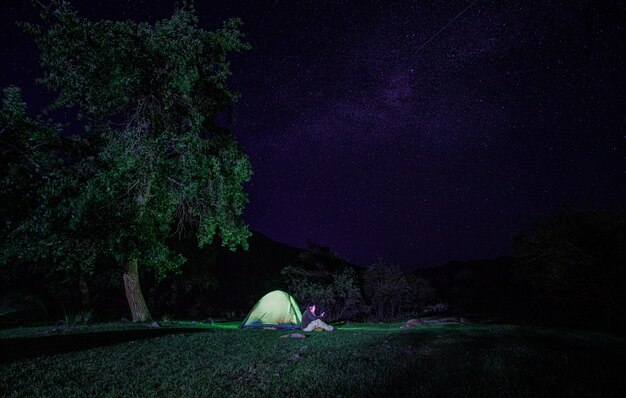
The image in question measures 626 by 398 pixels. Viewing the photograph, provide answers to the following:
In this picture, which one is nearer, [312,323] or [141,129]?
[141,129]

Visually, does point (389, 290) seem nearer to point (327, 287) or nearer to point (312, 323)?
point (327, 287)

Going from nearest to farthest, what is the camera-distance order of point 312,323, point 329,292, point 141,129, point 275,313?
1. point 141,129
2. point 312,323
3. point 275,313
4. point 329,292

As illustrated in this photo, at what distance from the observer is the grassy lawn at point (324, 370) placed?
5.65 meters

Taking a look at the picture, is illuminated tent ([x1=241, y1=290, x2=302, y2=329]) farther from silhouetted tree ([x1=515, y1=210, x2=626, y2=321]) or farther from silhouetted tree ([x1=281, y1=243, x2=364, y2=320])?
silhouetted tree ([x1=281, y1=243, x2=364, y2=320])

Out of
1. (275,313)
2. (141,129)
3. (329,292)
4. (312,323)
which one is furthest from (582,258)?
(141,129)

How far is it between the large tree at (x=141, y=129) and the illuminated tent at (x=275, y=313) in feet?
14.7

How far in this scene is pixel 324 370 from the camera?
691 centimetres

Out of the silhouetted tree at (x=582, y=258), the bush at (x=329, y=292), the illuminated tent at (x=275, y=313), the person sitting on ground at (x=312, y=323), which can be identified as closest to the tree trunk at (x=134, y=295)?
the illuminated tent at (x=275, y=313)

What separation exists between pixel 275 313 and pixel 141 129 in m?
11.8

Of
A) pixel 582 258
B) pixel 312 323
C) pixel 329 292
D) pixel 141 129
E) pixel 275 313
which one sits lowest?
pixel 312 323

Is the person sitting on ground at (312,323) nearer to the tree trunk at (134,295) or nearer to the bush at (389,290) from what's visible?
the tree trunk at (134,295)

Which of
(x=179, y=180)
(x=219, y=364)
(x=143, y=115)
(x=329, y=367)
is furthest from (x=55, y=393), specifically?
(x=143, y=115)

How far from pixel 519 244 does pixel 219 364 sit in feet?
68.9

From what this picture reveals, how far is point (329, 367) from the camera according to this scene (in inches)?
283
